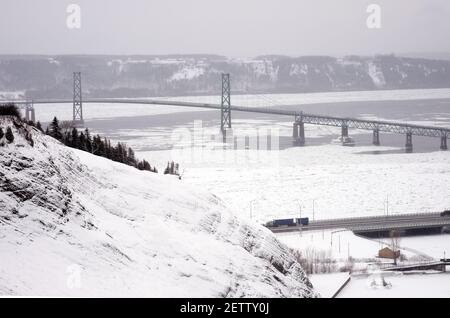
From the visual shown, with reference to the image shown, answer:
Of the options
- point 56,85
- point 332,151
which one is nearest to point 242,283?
point 332,151

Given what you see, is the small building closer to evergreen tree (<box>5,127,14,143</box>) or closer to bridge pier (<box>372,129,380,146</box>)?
evergreen tree (<box>5,127,14,143</box>)

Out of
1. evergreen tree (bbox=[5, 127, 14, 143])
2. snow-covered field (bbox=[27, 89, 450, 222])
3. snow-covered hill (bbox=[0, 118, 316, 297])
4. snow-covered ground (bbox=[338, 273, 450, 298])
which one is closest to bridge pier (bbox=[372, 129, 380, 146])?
snow-covered field (bbox=[27, 89, 450, 222])

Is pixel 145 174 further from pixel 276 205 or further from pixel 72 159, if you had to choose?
pixel 276 205

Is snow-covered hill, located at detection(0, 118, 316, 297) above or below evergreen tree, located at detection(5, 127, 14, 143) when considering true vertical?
below

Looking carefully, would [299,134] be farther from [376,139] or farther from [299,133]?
[376,139]

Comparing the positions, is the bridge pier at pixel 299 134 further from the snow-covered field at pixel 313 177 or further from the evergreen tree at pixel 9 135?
the evergreen tree at pixel 9 135

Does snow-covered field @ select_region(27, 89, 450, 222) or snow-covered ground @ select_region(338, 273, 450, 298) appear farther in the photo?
snow-covered field @ select_region(27, 89, 450, 222)

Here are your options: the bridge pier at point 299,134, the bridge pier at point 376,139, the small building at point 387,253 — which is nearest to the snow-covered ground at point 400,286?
the small building at point 387,253
